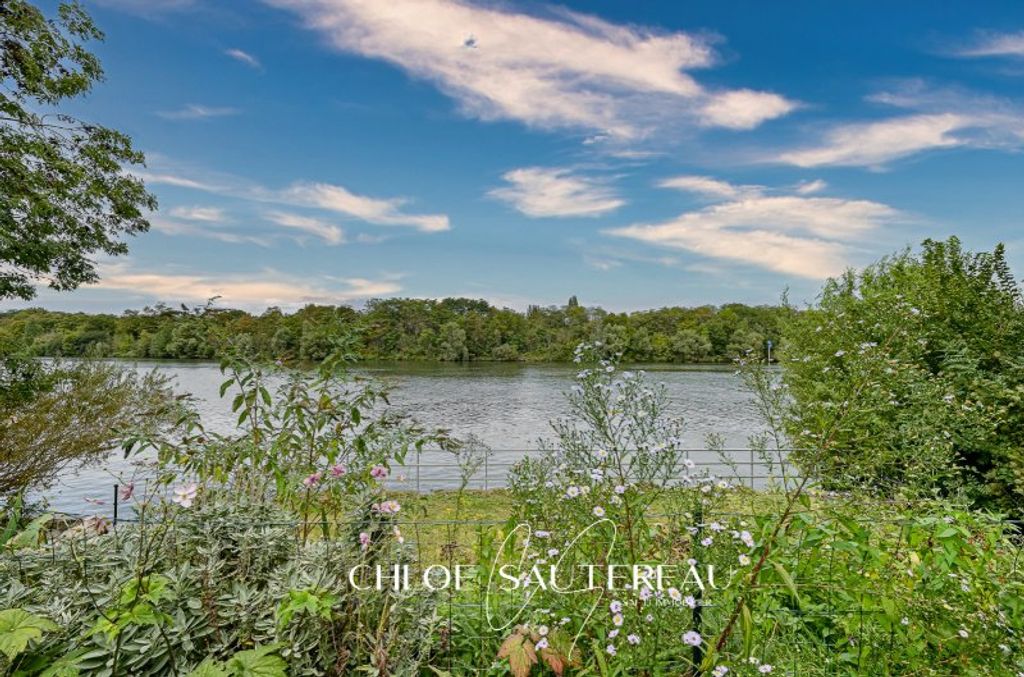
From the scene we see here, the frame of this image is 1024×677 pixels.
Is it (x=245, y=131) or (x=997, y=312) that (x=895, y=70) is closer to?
(x=997, y=312)

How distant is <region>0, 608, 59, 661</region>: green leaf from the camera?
1.34 m

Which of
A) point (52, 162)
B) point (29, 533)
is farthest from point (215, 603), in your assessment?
point (52, 162)

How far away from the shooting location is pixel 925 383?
135 inches

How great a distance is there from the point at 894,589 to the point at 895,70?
12.4m

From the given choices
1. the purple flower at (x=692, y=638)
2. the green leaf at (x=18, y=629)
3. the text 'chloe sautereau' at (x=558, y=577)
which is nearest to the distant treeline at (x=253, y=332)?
the text 'chloe sautereau' at (x=558, y=577)

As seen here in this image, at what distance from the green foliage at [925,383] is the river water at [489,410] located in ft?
6.90

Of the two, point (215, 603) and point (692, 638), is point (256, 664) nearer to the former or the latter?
point (215, 603)

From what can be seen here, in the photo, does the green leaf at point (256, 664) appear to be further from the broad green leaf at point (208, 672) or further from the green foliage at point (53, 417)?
the green foliage at point (53, 417)

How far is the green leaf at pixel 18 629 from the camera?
52.9 inches

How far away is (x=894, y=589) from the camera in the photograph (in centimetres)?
183

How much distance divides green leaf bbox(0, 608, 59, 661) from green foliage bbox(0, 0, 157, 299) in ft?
26.1

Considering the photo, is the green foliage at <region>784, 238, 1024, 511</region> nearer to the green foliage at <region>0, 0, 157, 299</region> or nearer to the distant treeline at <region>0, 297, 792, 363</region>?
the distant treeline at <region>0, 297, 792, 363</region>

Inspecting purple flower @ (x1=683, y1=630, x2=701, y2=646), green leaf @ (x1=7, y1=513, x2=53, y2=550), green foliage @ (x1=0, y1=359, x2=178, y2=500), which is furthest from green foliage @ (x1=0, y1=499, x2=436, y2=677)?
green foliage @ (x1=0, y1=359, x2=178, y2=500)

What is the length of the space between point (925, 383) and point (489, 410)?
24027 millimetres
